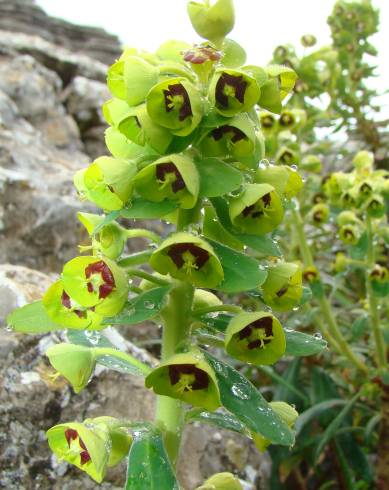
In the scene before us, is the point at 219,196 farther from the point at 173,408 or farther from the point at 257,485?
the point at 257,485

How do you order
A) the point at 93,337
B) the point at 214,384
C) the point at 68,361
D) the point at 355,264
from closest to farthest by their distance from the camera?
1. the point at 214,384
2. the point at 68,361
3. the point at 93,337
4. the point at 355,264

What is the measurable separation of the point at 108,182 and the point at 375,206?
5.88ft

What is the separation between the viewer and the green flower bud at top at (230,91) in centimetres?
127

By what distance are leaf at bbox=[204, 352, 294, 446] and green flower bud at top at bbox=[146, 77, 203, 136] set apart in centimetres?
50

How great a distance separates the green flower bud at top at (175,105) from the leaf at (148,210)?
154 millimetres

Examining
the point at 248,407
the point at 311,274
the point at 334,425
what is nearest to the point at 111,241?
the point at 248,407

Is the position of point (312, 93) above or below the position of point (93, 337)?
above

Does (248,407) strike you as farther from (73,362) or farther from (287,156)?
(287,156)

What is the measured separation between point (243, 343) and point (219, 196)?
325 millimetres

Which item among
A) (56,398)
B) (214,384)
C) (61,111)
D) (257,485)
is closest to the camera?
(214,384)

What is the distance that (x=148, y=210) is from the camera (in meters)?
1.30

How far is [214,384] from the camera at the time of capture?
1.19m

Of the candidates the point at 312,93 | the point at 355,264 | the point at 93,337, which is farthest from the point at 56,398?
the point at 312,93

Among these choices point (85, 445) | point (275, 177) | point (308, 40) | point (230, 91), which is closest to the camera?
point (85, 445)
